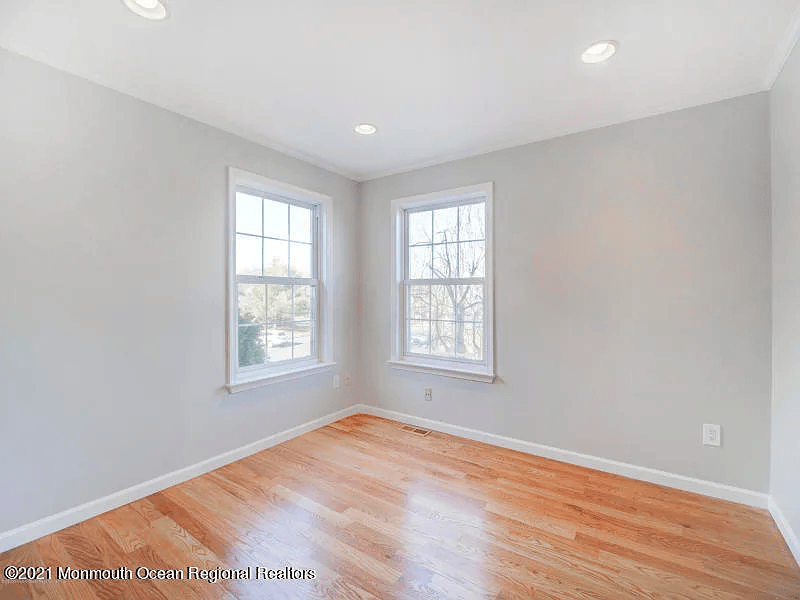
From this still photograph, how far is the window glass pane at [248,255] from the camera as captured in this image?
9.53 ft

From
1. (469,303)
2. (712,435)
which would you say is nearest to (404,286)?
(469,303)

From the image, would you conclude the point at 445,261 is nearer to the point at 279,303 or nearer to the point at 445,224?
the point at 445,224

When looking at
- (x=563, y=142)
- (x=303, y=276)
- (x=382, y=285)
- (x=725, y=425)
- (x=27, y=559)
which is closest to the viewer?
(x=27, y=559)

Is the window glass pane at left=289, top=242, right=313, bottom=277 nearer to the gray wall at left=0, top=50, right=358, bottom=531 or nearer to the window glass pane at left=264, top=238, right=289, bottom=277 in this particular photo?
the window glass pane at left=264, top=238, right=289, bottom=277

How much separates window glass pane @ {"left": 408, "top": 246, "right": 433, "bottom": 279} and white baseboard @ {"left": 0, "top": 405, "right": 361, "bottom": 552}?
5.71 ft

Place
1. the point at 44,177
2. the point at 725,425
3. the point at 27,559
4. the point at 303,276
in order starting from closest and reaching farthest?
the point at 27,559, the point at 44,177, the point at 725,425, the point at 303,276

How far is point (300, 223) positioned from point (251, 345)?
1173mm

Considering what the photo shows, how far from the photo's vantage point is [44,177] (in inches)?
76.5

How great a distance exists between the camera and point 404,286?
3.73 m

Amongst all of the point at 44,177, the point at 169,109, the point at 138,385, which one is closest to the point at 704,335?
the point at 138,385

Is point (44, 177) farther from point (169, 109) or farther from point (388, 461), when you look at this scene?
point (388, 461)

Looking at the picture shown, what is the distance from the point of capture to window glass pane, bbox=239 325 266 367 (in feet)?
9.67

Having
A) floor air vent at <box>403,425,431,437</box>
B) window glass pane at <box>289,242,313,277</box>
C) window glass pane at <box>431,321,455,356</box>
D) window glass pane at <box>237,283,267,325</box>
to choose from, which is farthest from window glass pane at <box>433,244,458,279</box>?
window glass pane at <box>237,283,267,325</box>

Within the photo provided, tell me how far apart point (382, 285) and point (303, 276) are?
0.77 meters
